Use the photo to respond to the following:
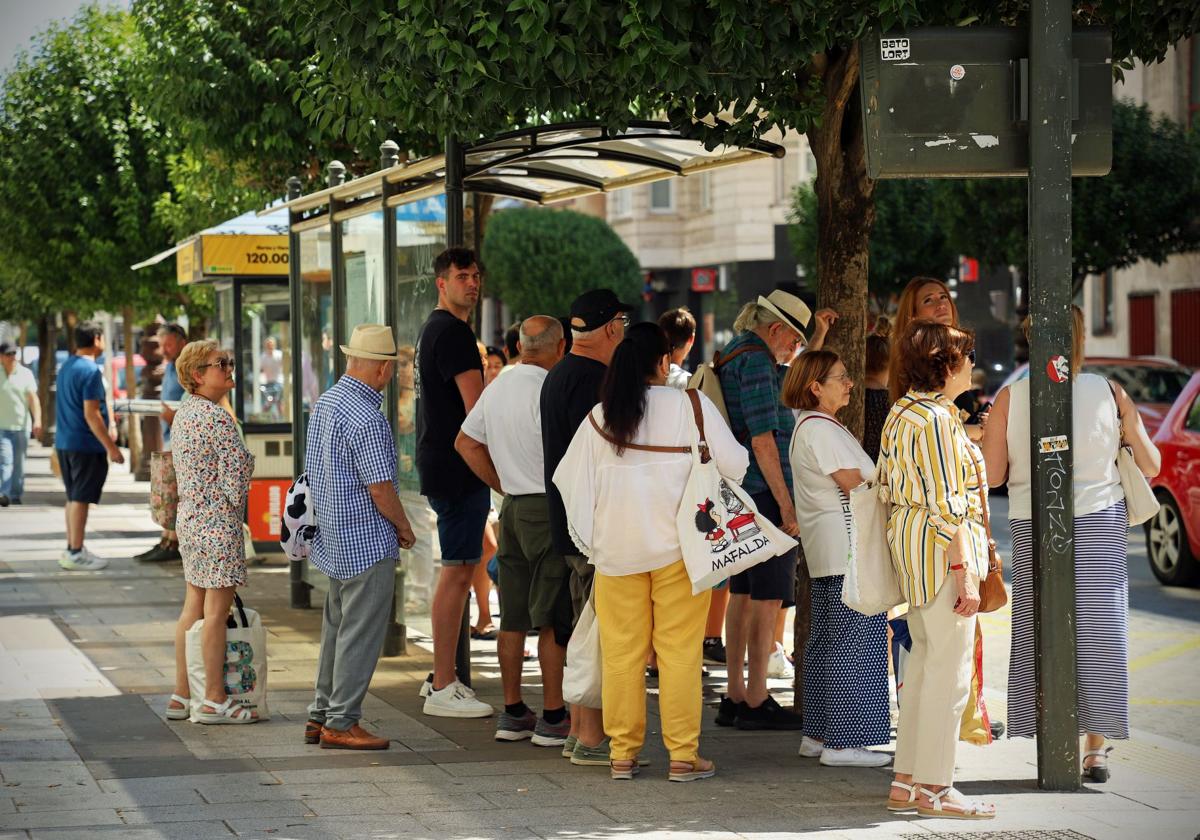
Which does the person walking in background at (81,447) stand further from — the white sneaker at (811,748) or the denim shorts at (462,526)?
the white sneaker at (811,748)

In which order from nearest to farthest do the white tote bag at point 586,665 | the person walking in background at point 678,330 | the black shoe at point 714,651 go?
the white tote bag at point 586,665, the person walking in background at point 678,330, the black shoe at point 714,651

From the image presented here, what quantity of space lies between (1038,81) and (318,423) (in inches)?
127

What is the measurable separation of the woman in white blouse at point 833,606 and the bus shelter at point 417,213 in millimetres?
1613

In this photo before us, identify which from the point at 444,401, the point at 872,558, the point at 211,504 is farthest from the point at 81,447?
the point at 872,558

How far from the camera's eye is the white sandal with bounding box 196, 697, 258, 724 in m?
8.27

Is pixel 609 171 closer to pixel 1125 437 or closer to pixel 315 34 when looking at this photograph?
pixel 315 34

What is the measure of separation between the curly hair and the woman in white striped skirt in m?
0.60

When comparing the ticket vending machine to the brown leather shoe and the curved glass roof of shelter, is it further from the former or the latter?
the brown leather shoe

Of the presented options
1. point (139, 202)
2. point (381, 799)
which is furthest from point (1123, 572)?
point (139, 202)

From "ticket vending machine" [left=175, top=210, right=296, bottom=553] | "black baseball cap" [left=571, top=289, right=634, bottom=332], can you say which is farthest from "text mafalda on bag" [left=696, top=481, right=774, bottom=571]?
"ticket vending machine" [left=175, top=210, right=296, bottom=553]

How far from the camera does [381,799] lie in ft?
22.2

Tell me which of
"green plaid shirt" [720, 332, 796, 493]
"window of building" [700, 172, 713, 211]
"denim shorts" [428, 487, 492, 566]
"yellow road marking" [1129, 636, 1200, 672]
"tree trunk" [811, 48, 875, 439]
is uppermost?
"window of building" [700, 172, 713, 211]

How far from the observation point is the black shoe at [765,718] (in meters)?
8.19

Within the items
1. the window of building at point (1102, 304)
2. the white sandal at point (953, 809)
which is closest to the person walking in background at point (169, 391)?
the white sandal at point (953, 809)
